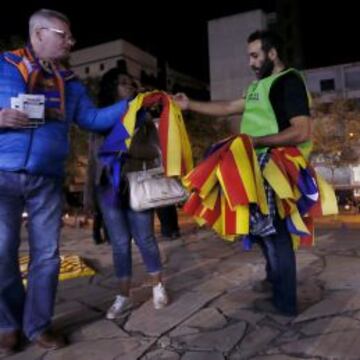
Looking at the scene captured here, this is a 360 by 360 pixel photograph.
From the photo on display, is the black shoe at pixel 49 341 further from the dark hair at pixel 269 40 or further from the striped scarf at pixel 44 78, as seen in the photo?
the dark hair at pixel 269 40

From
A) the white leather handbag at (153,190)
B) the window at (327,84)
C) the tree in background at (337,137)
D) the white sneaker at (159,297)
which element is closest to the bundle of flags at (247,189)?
the white leather handbag at (153,190)

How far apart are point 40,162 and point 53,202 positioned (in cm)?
26

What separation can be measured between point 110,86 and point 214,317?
5.55ft

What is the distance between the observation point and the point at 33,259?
2.77 m

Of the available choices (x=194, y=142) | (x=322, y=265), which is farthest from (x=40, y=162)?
(x=194, y=142)

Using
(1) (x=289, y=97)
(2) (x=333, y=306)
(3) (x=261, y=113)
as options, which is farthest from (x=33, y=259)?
(2) (x=333, y=306)

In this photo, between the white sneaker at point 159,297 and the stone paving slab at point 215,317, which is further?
the white sneaker at point 159,297

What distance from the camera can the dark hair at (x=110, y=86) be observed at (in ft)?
11.0

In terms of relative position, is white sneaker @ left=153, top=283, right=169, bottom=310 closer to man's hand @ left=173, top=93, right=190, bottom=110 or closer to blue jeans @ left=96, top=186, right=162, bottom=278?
A: blue jeans @ left=96, top=186, right=162, bottom=278

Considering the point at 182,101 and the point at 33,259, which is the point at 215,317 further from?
the point at 182,101

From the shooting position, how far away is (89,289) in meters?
4.06

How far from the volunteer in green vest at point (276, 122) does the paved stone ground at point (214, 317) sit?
241mm

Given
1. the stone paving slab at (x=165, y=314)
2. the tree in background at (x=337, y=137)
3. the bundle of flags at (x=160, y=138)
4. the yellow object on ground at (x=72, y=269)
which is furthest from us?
the tree in background at (x=337, y=137)

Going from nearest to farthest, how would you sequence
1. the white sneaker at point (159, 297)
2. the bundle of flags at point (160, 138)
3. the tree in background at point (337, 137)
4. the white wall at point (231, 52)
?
the bundle of flags at point (160, 138) < the white sneaker at point (159, 297) < the tree in background at point (337, 137) < the white wall at point (231, 52)
